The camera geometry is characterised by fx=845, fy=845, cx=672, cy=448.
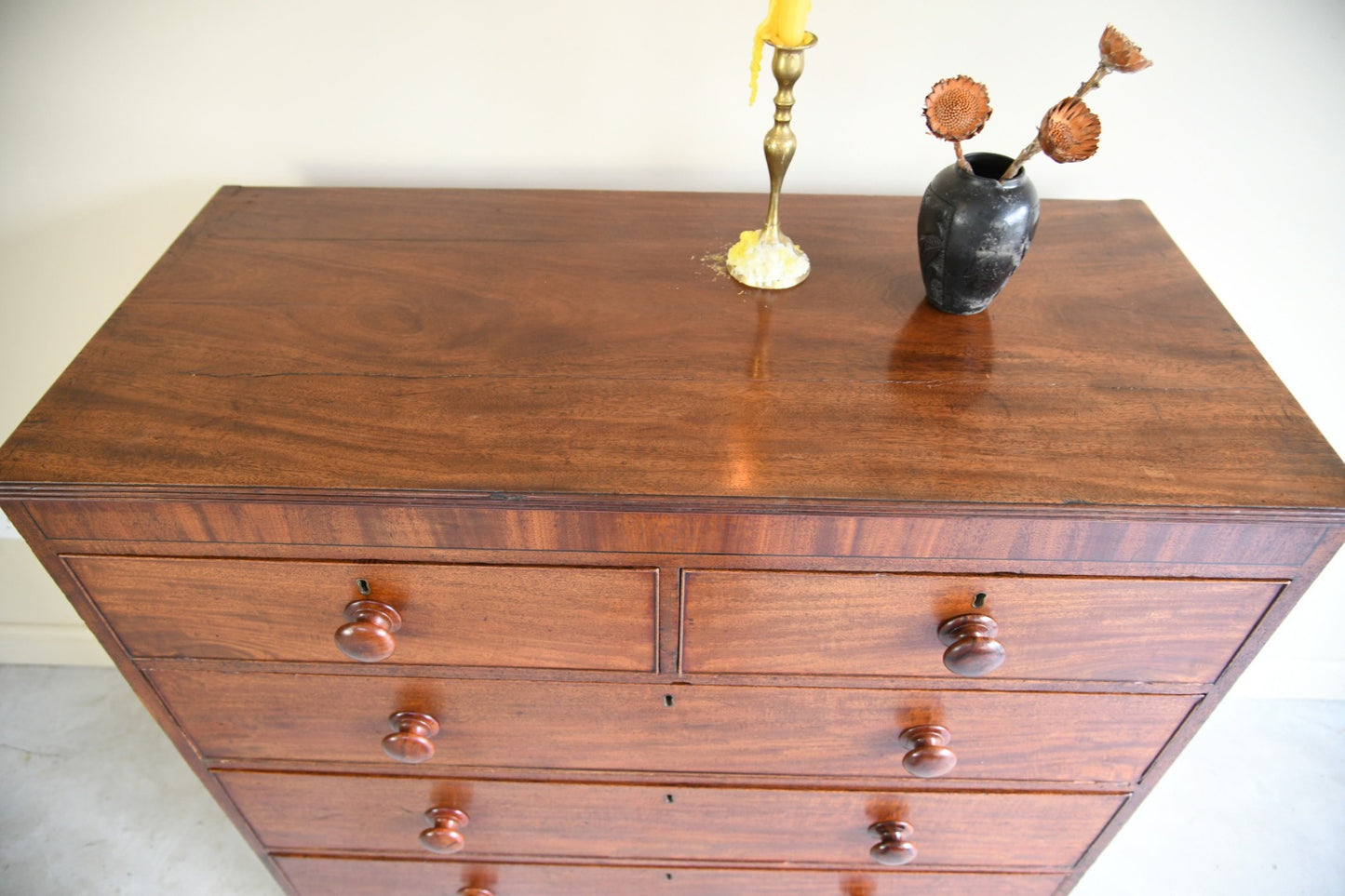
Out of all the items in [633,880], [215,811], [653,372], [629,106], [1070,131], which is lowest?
[633,880]

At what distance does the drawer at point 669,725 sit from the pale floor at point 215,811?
0.58 meters

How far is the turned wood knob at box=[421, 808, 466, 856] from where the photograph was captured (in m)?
0.95

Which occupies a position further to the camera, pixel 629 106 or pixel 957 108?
pixel 629 106

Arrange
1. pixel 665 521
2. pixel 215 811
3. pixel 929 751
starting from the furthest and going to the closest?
pixel 215 811, pixel 929 751, pixel 665 521

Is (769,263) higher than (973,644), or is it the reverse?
(769,263)

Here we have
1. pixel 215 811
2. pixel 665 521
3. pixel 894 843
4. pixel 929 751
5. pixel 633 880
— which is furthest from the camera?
pixel 215 811

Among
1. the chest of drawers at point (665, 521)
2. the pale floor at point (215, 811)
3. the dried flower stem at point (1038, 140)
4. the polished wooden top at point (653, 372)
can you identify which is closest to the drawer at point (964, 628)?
the chest of drawers at point (665, 521)

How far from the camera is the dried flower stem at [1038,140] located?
680 mm

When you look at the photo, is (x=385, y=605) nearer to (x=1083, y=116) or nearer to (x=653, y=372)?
(x=653, y=372)

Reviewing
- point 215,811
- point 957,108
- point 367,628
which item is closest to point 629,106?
point 957,108

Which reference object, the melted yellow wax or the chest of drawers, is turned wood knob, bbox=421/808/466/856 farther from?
the melted yellow wax

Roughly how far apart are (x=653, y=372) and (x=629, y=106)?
1.34 ft

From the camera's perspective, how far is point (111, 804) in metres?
1.37

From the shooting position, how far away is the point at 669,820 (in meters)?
0.96
